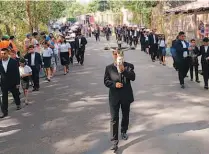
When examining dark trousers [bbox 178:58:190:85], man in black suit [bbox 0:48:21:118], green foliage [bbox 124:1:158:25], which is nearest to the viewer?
man in black suit [bbox 0:48:21:118]

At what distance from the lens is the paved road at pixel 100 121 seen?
7082 millimetres

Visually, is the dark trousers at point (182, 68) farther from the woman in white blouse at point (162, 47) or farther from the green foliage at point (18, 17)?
the green foliage at point (18, 17)

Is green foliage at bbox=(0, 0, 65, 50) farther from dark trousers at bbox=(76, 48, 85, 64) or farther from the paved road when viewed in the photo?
the paved road

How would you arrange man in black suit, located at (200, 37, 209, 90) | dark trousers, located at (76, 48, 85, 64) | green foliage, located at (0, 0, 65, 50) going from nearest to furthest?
man in black suit, located at (200, 37, 209, 90) → dark trousers, located at (76, 48, 85, 64) → green foliage, located at (0, 0, 65, 50)

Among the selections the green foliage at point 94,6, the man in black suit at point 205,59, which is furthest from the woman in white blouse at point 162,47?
the green foliage at point 94,6

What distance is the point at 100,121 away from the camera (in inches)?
349

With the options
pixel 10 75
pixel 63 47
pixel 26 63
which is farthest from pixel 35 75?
pixel 63 47

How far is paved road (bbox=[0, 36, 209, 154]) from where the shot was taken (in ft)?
23.2

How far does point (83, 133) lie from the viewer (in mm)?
8000

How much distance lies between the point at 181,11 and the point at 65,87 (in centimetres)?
1694

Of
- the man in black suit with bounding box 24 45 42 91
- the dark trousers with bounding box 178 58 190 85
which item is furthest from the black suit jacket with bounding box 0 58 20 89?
the dark trousers with bounding box 178 58 190 85

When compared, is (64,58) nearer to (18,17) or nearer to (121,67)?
(18,17)

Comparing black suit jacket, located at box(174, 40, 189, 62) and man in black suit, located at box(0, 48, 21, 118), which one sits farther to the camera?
black suit jacket, located at box(174, 40, 189, 62)

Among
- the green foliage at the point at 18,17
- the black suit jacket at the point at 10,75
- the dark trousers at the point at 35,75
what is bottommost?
the dark trousers at the point at 35,75
